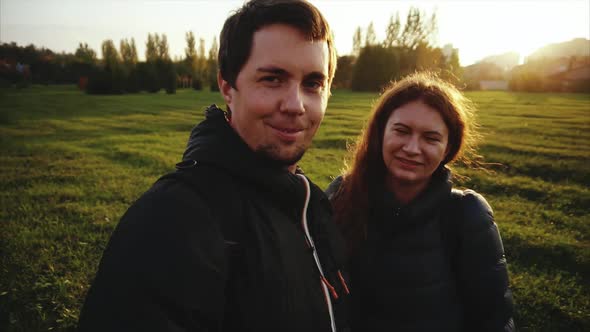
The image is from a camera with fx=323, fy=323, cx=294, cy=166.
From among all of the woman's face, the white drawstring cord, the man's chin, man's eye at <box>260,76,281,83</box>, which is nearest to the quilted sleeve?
the woman's face

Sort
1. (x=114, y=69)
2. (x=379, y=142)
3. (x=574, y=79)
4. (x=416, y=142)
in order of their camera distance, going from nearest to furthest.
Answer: (x=416, y=142)
(x=379, y=142)
(x=114, y=69)
(x=574, y=79)

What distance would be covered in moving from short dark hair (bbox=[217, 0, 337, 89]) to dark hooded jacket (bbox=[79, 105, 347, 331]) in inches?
12.4

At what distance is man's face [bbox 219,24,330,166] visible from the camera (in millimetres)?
1609

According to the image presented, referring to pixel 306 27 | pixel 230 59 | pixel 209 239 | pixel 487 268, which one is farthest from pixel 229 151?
pixel 487 268

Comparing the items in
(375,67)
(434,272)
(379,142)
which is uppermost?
(375,67)

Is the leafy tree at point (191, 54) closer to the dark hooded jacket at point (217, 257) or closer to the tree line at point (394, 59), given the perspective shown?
the tree line at point (394, 59)

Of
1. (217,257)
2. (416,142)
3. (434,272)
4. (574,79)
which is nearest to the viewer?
(217,257)

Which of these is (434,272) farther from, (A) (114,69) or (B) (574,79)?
(B) (574,79)


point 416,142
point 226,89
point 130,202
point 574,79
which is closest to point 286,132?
point 226,89

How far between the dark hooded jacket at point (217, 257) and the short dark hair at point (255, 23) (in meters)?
0.31

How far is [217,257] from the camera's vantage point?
1.21 meters

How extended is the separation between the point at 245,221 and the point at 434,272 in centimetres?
172

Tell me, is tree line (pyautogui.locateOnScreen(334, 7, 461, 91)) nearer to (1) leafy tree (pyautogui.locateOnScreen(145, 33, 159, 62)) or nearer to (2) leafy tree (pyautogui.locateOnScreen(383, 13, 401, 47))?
(2) leafy tree (pyautogui.locateOnScreen(383, 13, 401, 47))

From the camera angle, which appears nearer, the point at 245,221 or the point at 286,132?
the point at 245,221
